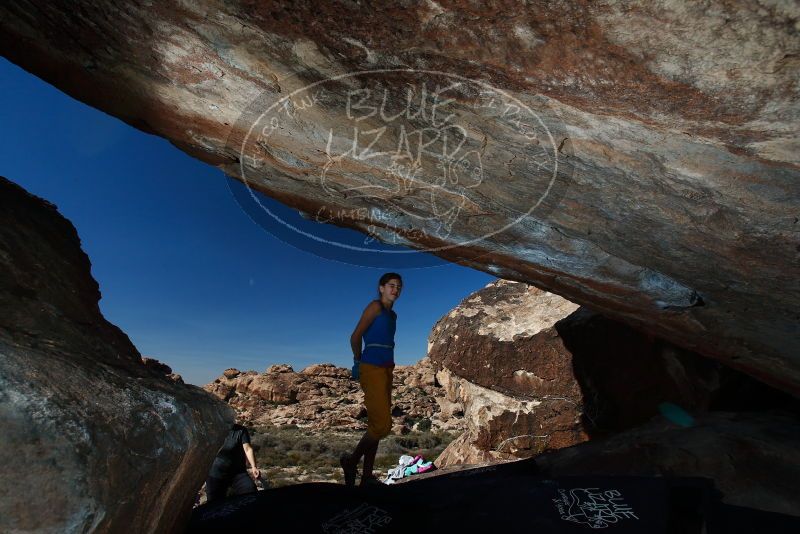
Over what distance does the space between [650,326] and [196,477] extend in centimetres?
484

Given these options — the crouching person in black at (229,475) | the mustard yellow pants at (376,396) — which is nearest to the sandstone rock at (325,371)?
the crouching person in black at (229,475)

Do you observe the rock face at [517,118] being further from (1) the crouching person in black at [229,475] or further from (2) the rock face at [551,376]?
(1) the crouching person in black at [229,475]

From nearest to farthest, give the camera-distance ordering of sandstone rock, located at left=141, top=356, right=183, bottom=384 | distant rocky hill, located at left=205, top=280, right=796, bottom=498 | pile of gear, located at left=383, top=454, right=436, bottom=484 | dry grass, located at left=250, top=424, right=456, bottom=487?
sandstone rock, located at left=141, top=356, right=183, bottom=384 < distant rocky hill, located at left=205, top=280, right=796, bottom=498 < pile of gear, located at left=383, top=454, right=436, bottom=484 < dry grass, located at left=250, top=424, right=456, bottom=487

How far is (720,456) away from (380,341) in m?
3.15

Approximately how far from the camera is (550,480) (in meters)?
3.36

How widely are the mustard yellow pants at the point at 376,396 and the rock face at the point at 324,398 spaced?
55.0ft

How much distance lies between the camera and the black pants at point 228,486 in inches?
190

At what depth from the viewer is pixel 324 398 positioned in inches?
→ 1172

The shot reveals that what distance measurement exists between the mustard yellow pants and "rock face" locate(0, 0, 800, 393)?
4.86 ft

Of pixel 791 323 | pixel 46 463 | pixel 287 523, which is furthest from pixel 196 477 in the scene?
pixel 791 323

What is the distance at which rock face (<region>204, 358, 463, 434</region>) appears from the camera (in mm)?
23406

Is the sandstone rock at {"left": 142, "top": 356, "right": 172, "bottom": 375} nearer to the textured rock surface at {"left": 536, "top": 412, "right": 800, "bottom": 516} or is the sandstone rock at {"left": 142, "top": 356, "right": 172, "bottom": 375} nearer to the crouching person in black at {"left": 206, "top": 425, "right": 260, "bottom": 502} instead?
the crouching person in black at {"left": 206, "top": 425, "right": 260, "bottom": 502}

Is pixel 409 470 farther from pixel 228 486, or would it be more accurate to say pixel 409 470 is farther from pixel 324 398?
pixel 324 398

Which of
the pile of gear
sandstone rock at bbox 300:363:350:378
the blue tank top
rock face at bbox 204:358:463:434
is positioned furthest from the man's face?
sandstone rock at bbox 300:363:350:378
